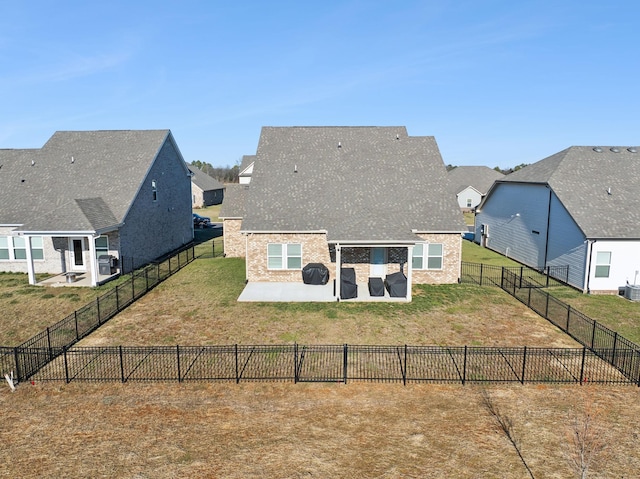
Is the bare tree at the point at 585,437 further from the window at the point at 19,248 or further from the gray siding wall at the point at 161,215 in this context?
the window at the point at 19,248

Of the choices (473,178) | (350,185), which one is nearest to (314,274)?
(350,185)

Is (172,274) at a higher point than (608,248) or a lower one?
lower

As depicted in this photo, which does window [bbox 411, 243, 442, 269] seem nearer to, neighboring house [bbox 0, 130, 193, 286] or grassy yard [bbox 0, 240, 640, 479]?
grassy yard [bbox 0, 240, 640, 479]

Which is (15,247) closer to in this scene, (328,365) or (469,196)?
(328,365)

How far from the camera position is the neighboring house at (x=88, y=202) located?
80.2 feet

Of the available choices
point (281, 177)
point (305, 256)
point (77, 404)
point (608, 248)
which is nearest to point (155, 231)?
point (281, 177)

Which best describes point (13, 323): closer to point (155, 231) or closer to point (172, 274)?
point (172, 274)

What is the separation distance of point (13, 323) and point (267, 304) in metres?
10.7

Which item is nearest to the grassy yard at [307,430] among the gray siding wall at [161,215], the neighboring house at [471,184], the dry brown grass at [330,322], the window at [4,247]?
the dry brown grass at [330,322]

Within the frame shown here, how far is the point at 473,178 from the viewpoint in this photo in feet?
235

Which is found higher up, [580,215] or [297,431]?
[580,215]

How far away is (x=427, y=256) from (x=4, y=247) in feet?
85.9

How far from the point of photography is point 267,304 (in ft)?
66.8

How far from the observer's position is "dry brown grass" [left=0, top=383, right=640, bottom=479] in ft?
30.3
